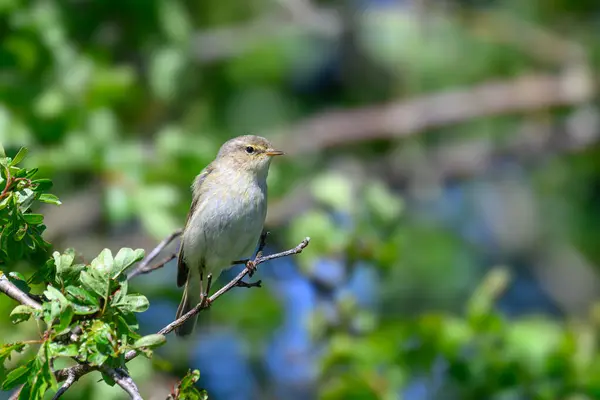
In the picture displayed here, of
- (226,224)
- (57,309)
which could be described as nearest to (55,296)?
(57,309)

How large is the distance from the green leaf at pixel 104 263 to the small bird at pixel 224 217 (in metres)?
1.68

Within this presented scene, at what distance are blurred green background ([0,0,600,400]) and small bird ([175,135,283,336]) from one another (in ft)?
3.03

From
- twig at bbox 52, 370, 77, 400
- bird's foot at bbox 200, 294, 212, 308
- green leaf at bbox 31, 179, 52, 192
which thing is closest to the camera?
twig at bbox 52, 370, 77, 400

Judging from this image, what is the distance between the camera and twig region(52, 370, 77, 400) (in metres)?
2.21

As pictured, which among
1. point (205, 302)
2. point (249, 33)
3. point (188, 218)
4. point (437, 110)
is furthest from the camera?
point (437, 110)

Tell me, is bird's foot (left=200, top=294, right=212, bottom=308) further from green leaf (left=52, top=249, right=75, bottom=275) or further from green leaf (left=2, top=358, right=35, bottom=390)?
green leaf (left=2, top=358, right=35, bottom=390)

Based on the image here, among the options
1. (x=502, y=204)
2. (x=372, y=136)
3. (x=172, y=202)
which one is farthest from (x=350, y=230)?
(x=502, y=204)

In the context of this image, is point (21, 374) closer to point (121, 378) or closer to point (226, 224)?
point (121, 378)

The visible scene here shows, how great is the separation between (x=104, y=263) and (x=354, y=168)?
18.7 feet

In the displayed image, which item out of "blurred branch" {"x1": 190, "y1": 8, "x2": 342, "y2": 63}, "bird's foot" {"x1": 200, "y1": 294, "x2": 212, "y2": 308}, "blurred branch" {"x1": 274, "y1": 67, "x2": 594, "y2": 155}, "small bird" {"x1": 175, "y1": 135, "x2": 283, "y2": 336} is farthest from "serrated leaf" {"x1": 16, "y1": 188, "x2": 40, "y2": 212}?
"blurred branch" {"x1": 190, "y1": 8, "x2": 342, "y2": 63}

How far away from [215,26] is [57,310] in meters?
6.79

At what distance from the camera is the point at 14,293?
2309 mm

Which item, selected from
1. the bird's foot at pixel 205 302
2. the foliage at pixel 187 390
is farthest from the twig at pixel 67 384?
the bird's foot at pixel 205 302

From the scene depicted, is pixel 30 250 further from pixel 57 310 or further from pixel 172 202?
pixel 172 202
